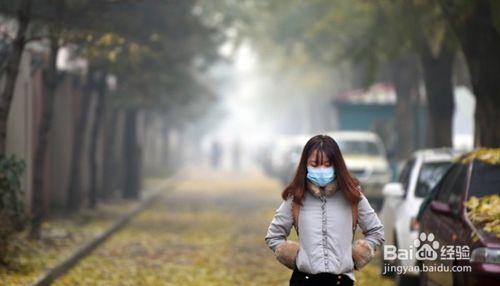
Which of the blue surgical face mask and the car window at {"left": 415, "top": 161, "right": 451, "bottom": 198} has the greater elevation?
the blue surgical face mask

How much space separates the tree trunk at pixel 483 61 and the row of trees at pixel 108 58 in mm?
5327

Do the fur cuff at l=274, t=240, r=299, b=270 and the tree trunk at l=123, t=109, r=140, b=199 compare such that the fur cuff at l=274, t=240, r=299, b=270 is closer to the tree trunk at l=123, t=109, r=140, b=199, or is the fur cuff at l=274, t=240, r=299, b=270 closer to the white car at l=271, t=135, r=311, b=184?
the tree trunk at l=123, t=109, r=140, b=199

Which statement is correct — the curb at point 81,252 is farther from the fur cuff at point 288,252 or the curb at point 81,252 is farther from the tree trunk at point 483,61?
the tree trunk at point 483,61

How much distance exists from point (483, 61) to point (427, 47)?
6.30 m

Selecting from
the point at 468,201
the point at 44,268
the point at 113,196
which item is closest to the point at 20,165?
the point at 44,268

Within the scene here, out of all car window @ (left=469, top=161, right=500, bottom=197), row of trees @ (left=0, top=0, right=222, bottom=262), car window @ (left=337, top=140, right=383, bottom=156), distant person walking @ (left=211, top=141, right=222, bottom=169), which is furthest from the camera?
distant person walking @ (left=211, top=141, right=222, bottom=169)

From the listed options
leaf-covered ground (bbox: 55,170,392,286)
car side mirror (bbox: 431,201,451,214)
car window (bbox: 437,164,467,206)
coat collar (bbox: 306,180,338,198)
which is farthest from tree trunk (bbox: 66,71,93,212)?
coat collar (bbox: 306,180,338,198)

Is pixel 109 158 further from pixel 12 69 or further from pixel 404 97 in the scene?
pixel 12 69

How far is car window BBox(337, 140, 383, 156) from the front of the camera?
29.3 m

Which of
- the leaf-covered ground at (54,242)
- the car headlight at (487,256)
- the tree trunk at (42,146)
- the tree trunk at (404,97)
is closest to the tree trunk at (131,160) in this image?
the leaf-covered ground at (54,242)

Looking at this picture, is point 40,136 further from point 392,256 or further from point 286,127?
point 286,127

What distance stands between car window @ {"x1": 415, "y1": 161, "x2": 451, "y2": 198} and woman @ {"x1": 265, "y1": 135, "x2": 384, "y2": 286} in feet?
23.8

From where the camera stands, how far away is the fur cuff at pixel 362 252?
606cm

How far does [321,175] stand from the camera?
5965mm
